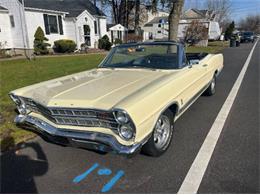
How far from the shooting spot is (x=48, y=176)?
3027 millimetres

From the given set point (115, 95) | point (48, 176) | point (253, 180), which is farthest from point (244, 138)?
point (48, 176)

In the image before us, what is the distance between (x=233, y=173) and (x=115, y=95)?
68.7 inches

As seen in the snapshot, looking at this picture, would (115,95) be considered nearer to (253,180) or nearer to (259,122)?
(253,180)

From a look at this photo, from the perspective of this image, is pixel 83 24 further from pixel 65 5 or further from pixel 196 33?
pixel 196 33

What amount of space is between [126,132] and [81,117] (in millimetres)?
598

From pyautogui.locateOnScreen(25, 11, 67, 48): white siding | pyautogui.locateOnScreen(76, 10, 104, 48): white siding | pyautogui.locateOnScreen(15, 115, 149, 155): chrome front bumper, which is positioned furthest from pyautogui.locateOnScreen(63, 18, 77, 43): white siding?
pyautogui.locateOnScreen(15, 115, 149, 155): chrome front bumper

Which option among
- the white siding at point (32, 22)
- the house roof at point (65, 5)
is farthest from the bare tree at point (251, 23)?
the white siding at point (32, 22)

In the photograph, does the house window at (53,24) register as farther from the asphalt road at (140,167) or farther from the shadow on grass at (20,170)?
the shadow on grass at (20,170)

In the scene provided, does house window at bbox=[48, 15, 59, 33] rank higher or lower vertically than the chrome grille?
higher

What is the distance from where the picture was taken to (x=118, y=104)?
274cm

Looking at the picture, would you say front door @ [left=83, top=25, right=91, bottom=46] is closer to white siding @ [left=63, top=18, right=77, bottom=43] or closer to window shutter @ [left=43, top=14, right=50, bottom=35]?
white siding @ [left=63, top=18, right=77, bottom=43]

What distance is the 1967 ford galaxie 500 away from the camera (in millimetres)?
2754

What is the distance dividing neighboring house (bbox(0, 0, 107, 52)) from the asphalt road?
1708 cm

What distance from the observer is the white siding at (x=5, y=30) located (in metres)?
18.4
